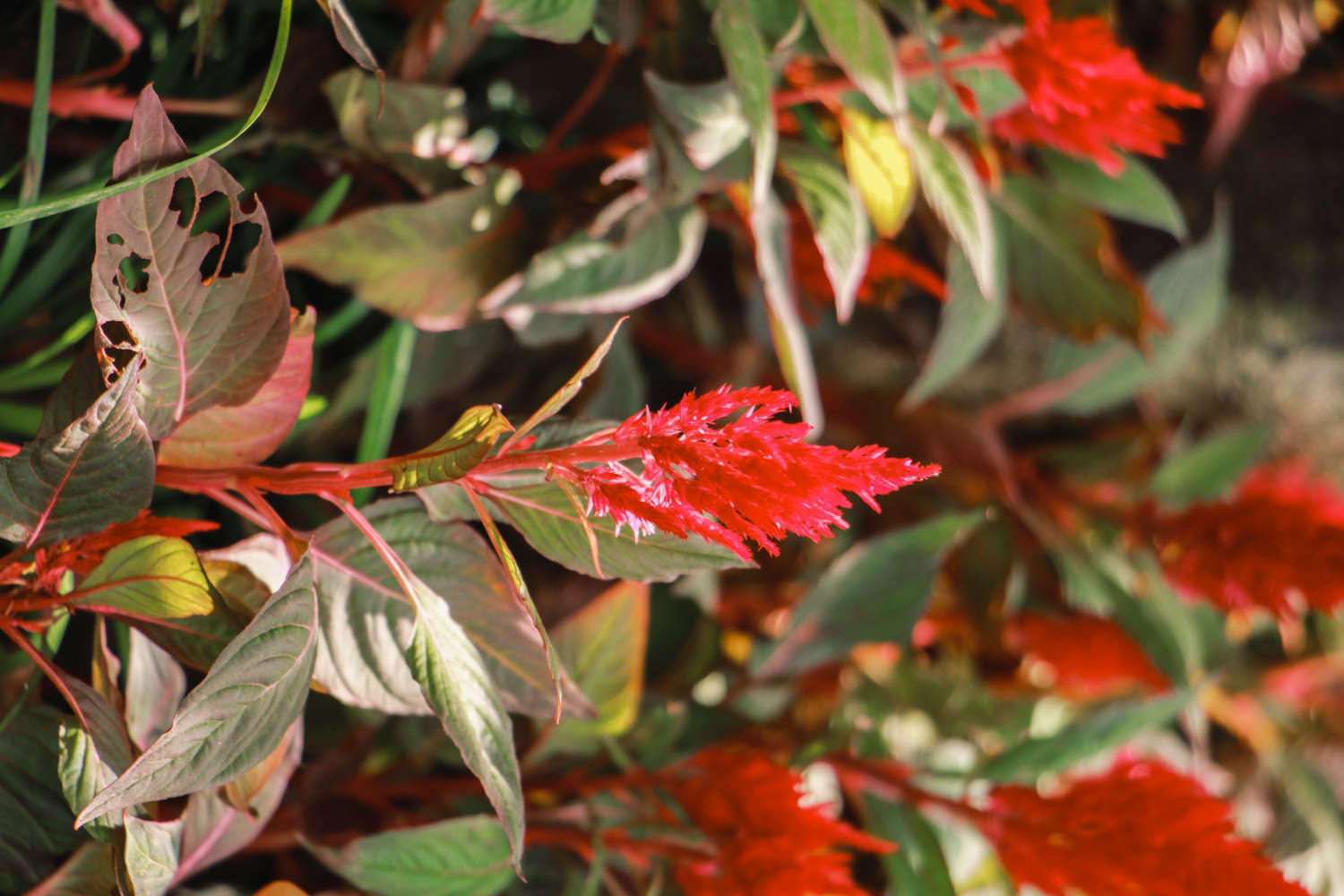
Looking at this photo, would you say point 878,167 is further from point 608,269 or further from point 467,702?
point 467,702

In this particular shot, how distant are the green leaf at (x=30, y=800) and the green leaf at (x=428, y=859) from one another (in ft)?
0.34

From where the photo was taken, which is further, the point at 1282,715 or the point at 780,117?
the point at 1282,715

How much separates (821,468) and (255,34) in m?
0.45

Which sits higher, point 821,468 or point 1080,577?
point 821,468

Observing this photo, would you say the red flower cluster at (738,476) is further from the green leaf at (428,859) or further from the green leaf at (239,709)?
the green leaf at (428,859)

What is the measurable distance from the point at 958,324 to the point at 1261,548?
284 mm

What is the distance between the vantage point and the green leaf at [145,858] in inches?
11.9

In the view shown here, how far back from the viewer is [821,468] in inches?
10.3

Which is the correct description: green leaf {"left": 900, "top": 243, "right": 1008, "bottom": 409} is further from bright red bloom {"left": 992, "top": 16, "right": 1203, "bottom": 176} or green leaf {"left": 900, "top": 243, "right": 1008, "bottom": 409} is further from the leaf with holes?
the leaf with holes

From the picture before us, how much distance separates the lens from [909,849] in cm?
57

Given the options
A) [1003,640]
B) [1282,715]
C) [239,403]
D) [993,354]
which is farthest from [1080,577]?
[239,403]

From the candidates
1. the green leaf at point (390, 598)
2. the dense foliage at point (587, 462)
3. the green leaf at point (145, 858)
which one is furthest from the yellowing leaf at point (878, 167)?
the green leaf at point (145, 858)

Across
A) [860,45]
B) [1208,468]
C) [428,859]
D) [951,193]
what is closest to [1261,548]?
[1208,468]

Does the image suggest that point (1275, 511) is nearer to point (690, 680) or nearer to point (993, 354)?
point (993, 354)
